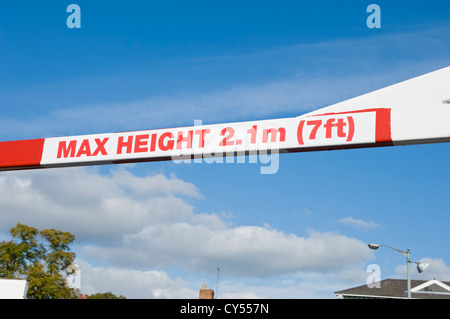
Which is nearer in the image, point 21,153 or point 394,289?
point 21,153

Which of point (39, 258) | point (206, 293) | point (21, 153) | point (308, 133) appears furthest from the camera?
point (39, 258)

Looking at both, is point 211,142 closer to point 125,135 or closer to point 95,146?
point 125,135

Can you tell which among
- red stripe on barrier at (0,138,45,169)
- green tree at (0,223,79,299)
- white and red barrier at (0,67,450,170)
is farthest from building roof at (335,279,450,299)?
white and red barrier at (0,67,450,170)

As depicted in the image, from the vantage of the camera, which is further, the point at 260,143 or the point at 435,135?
the point at 260,143

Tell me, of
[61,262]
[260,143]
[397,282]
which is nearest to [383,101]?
[260,143]

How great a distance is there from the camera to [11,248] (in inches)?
1574

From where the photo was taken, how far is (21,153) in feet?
18.0

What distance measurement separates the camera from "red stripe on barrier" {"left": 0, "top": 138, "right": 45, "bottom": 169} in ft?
17.6

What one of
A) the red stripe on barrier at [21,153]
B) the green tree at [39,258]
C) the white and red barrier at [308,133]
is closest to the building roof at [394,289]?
the green tree at [39,258]

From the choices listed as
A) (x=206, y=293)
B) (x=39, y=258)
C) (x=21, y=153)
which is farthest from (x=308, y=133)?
(x=39, y=258)

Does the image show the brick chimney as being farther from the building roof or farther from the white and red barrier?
the building roof

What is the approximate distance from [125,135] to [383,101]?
8.38 ft

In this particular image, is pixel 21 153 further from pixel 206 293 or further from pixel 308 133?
pixel 206 293
